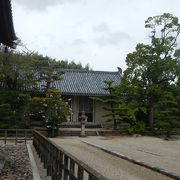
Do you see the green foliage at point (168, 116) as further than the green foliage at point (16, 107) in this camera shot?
Yes

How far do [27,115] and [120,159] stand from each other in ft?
56.7

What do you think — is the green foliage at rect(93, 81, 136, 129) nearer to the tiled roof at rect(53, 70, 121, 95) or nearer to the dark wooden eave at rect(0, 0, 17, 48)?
the tiled roof at rect(53, 70, 121, 95)

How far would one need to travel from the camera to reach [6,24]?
1163cm

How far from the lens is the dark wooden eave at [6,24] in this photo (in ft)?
33.5

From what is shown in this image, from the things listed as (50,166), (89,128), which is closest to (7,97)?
(89,128)

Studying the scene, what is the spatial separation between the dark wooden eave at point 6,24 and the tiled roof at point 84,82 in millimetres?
24608

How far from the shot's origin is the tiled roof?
38.4 metres

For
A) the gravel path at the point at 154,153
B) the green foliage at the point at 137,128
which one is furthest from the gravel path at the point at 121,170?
the green foliage at the point at 137,128

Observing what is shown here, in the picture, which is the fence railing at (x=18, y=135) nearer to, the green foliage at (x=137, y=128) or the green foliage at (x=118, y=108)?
the green foliage at (x=118, y=108)

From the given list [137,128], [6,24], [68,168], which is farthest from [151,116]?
[68,168]

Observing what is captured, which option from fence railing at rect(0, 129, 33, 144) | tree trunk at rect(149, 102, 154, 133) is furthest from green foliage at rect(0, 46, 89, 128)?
tree trunk at rect(149, 102, 154, 133)

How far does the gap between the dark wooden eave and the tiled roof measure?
24.6 metres

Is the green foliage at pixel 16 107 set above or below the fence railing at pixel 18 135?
above

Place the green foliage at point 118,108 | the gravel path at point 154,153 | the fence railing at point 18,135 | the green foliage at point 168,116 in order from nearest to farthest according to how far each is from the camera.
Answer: the gravel path at point 154,153
the fence railing at point 18,135
the green foliage at point 168,116
the green foliage at point 118,108
